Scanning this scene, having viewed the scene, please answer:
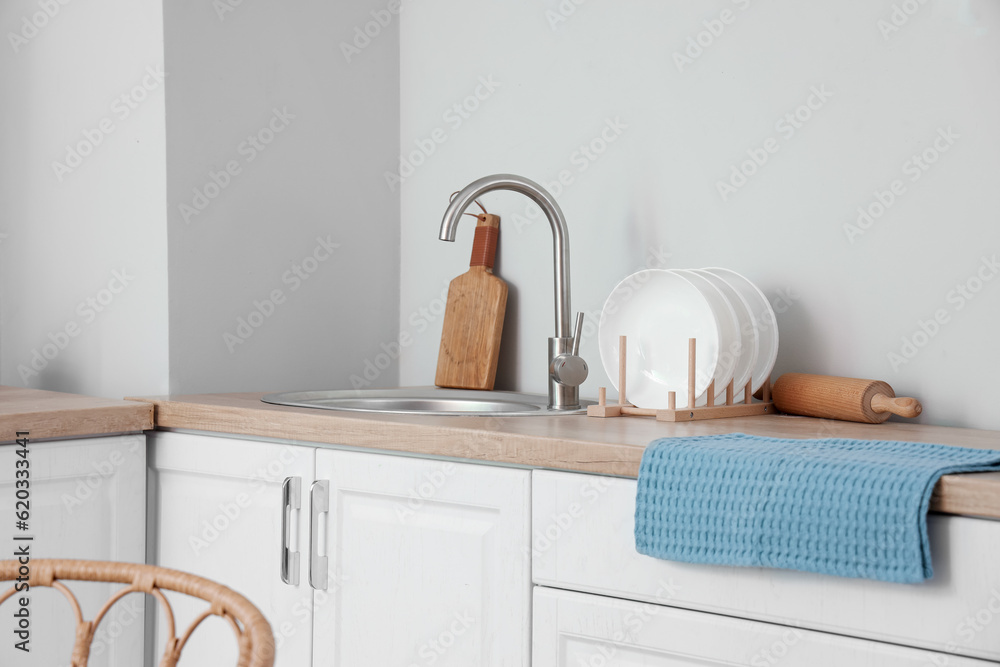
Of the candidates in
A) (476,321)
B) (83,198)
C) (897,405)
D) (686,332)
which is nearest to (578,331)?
(686,332)

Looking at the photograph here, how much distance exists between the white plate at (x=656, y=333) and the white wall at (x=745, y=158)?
166mm

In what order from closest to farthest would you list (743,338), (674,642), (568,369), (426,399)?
(674,642) → (743,338) → (568,369) → (426,399)

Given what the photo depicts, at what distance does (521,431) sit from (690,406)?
27cm

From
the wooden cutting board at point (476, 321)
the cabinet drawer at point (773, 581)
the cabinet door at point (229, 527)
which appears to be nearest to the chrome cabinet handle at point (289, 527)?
the cabinet door at point (229, 527)

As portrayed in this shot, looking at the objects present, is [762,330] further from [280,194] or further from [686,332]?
[280,194]

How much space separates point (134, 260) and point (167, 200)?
0.43ft

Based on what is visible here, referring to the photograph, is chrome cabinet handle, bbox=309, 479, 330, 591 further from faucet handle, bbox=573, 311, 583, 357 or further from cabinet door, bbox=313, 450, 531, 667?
faucet handle, bbox=573, 311, 583, 357

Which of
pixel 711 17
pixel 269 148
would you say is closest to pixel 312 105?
pixel 269 148

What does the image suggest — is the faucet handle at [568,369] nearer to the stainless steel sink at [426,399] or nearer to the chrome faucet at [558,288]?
the chrome faucet at [558,288]

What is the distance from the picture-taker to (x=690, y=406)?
4.41ft

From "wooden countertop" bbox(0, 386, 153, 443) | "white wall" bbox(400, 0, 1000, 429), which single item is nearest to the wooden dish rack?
"white wall" bbox(400, 0, 1000, 429)

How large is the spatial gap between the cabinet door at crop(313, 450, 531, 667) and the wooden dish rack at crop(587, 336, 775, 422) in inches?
10.1

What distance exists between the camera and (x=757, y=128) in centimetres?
155

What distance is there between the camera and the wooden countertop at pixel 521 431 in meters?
1.12
